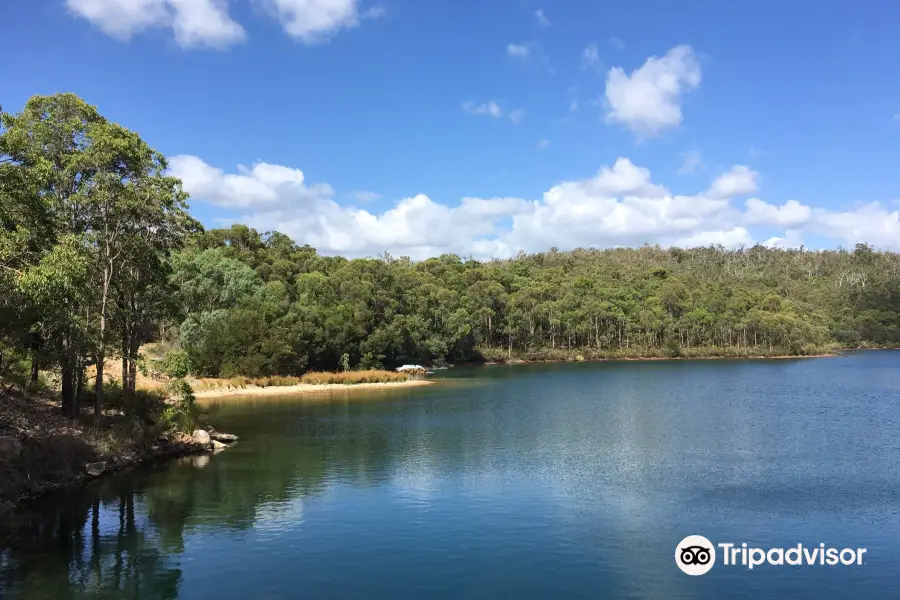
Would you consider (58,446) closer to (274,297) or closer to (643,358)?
(274,297)

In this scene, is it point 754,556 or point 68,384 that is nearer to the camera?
point 754,556

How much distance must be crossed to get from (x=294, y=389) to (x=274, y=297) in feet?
49.3

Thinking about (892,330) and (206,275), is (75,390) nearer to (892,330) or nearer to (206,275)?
(206,275)

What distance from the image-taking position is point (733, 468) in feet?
93.2

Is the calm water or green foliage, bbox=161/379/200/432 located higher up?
green foliage, bbox=161/379/200/432

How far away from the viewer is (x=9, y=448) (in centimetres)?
2330

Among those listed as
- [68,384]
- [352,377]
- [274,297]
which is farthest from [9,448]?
[274,297]

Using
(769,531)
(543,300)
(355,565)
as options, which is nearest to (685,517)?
(769,531)

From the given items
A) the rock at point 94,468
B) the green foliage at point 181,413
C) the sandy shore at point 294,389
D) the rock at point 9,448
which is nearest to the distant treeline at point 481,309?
the sandy shore at point 294,389

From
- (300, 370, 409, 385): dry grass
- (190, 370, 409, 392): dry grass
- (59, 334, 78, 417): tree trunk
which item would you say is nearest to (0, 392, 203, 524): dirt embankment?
(59, 334, 78, 417): tree trunk

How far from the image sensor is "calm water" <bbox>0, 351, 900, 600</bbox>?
16.5m

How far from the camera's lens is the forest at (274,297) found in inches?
947

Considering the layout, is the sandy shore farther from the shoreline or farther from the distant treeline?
the shoreline

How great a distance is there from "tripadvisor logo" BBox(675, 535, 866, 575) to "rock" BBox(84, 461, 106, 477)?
79.0 ft
